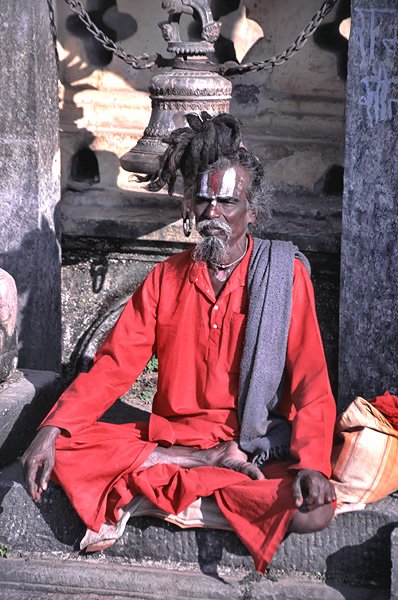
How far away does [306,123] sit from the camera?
7.30 metres

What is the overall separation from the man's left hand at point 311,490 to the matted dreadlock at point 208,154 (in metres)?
1.28

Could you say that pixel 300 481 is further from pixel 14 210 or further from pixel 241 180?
pixel 14 210

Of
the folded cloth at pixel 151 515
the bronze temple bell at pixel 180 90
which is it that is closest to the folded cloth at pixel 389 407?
the folded cloth at pixel 151 515

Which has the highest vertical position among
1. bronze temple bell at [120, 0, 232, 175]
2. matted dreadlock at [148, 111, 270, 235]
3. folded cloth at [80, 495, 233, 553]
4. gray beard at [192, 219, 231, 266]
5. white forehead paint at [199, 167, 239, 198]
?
bronze temple bell at [120, 0, 232, 175]

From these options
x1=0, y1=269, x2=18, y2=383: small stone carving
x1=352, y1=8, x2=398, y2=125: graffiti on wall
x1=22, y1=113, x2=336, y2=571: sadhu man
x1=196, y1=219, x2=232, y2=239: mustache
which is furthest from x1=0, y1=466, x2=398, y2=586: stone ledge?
x1=352, y1=8, x2=398, y2=125: graffiti on wall

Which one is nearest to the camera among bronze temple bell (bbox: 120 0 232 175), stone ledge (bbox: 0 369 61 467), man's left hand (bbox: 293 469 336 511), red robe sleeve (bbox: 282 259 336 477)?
man's left hand (bbox: 293 469 336 511)

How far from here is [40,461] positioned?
510 centimetres

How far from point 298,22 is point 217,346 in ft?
8.49

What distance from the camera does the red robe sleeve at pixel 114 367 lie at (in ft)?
17.3

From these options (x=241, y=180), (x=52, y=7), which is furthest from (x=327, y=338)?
(x=52, y=7)

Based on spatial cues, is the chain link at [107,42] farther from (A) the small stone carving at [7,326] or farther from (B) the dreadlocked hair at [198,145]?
(A) the small stone carving at [7,326]

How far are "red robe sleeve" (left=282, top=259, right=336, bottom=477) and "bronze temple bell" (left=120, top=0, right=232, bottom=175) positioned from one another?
1.13 m

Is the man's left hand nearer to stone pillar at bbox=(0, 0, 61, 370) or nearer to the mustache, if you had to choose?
the mustache

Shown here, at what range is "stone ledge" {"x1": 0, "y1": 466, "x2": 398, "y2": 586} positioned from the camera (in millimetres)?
5168
